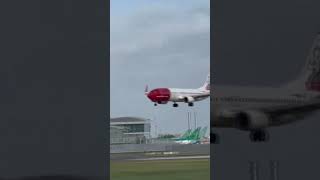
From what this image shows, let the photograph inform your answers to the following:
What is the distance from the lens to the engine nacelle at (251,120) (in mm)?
5750

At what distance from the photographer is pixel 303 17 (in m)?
5.93

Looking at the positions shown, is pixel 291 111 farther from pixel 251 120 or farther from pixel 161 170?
pixel 161 170

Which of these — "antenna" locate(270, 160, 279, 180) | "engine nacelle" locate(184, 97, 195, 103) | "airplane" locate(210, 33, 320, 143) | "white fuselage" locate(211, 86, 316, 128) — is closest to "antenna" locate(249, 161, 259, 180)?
"antenna" locate(270, 160, 279, 180)

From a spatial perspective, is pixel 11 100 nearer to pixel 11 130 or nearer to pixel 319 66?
pixel 11 130

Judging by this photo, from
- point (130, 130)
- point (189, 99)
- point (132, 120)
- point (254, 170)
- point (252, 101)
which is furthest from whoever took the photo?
point (130, 130)

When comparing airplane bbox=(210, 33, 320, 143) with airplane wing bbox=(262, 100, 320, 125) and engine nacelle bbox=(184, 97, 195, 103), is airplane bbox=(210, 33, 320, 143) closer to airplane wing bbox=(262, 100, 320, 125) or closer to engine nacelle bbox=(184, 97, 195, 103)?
airplane wing bbox=(262, 100, 320, 125)

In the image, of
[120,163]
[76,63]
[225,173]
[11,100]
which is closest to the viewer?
[11,100]

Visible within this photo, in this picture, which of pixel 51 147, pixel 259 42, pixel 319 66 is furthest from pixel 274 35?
pixel 51 147

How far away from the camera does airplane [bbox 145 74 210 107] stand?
20.3ft

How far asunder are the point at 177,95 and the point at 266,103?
3.95 feet

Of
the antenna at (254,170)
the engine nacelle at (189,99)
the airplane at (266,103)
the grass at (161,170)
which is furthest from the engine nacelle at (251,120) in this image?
the grass at (161,170)

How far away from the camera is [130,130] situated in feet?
22.9

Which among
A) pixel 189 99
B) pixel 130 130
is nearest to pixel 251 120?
pixel 189 99

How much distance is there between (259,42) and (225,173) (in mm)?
1302
